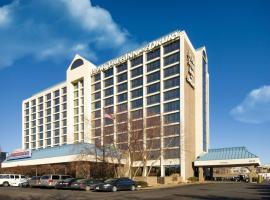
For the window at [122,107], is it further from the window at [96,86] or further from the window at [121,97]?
the window at [96,86]

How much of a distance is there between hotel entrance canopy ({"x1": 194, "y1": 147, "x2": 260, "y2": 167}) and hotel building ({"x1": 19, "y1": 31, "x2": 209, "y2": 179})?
3076 mm

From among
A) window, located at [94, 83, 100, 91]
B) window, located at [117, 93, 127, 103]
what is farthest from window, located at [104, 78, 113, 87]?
window, located at [117, 93, 127, 103]

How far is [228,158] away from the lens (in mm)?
76750

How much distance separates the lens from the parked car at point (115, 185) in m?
35.4

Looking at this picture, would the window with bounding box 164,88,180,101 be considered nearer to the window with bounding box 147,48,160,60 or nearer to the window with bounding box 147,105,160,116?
the window with bounding box 147,105,160,116

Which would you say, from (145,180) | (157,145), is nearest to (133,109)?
(157,145)

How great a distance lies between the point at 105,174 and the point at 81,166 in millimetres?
4390

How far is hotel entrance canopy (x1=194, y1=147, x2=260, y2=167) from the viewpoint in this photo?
72969mm

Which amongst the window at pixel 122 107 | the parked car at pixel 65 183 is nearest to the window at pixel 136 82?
the window at pixel 122 107

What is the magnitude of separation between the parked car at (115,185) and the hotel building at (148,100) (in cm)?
1539

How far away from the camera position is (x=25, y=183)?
4744cm

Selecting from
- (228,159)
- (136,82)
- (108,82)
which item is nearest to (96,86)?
(108,82)

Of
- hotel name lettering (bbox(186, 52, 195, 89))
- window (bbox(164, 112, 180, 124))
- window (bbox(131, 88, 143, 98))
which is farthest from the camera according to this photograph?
window (bbox(131, 88, 143, 98))

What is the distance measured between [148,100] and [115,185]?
177 ft
